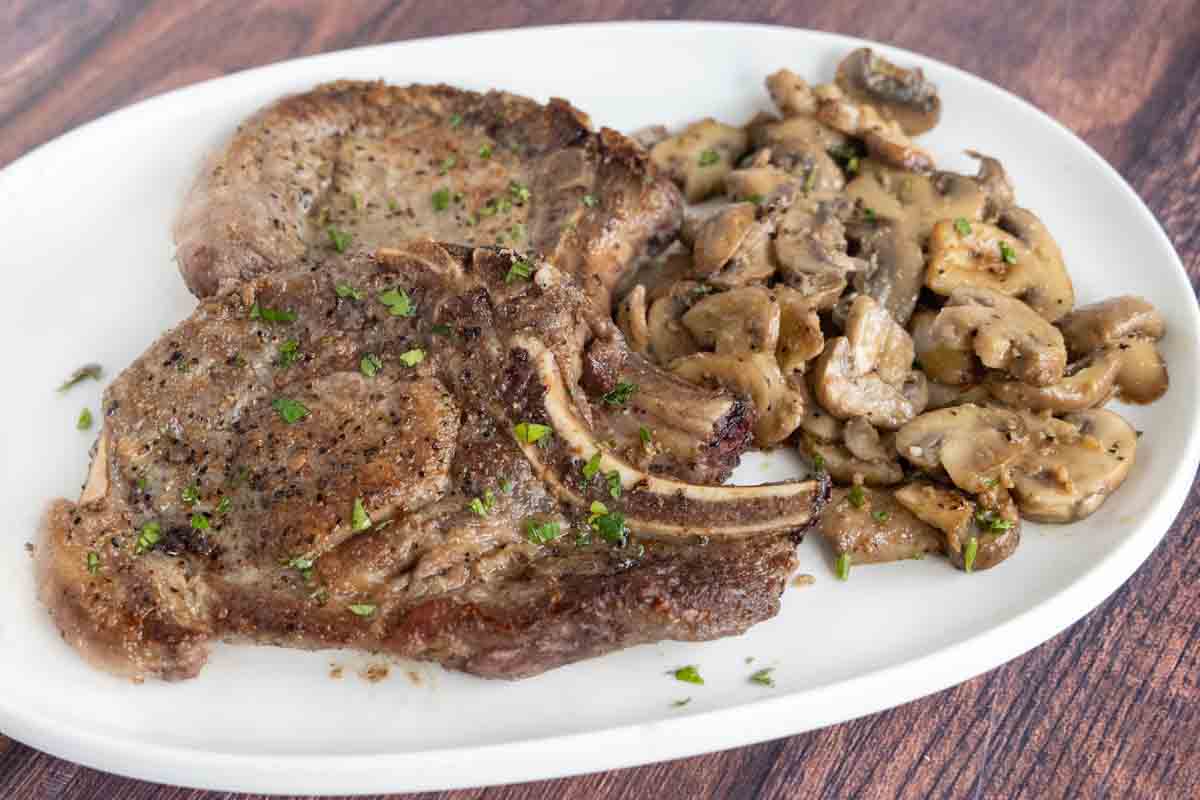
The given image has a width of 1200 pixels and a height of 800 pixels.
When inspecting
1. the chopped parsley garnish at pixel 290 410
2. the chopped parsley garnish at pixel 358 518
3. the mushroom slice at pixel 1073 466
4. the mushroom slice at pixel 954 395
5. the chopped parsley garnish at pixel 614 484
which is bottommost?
the mushroom slice at pixel 1073 466

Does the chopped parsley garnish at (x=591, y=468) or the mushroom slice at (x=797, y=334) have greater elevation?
the chopped parsley garnish at (x=591, y=468)

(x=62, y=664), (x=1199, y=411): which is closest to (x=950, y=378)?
(x=1199, y=411)

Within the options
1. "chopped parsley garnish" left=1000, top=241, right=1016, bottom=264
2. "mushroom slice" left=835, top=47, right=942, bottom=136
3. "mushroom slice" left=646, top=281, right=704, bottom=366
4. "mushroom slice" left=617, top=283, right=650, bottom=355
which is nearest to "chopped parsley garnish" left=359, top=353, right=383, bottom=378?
"mushroom slice" left=617, top=283, right=650, bottom=355

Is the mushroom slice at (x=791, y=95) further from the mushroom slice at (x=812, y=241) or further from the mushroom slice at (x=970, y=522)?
the mushroom slice at (x=970, y=522)

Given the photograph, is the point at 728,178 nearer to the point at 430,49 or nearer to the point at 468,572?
the point at 430,49

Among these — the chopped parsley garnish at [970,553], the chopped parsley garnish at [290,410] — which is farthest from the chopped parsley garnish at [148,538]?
the chopped parsley garnish at [970,553]

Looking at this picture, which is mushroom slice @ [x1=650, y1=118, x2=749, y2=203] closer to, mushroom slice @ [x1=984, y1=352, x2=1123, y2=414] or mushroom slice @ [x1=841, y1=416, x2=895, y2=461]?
mushroom slice @ [x1=841, y1=416, x2=895, y2=461]
